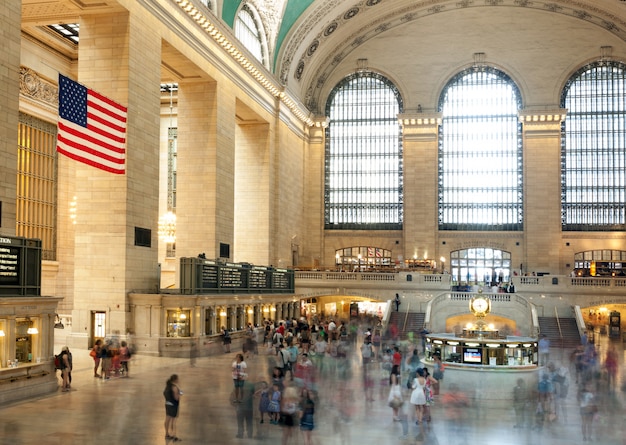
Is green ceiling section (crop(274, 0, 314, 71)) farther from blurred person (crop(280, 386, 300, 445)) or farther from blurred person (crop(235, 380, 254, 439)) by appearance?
blurred person (crop(280, 386, 300, 445))

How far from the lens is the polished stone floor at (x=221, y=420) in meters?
11.6

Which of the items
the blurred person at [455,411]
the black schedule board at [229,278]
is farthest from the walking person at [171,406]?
the black schedule board at [229,278]

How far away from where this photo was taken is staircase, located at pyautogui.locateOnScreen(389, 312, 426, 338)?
3401cm

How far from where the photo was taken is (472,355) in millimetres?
21562

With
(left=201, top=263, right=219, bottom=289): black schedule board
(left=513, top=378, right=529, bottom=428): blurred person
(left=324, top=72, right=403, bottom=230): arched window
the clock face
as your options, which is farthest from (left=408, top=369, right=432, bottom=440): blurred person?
(left=324, top=72, right=403, bottom=230): arched window

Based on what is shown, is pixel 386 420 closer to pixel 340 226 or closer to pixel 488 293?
pixel 488 293

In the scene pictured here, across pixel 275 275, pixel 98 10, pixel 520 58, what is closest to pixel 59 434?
pixel 98 10

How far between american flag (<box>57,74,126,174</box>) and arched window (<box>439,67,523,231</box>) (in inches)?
1206

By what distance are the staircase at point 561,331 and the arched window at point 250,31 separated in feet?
64.5

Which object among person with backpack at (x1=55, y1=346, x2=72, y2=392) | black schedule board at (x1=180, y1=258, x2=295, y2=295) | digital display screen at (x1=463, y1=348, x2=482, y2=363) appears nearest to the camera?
person with backpack at (x1=55, y1=346, x2=72, y2=392)

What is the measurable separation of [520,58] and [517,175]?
7636 mm

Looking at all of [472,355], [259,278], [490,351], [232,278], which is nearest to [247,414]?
[472,355]

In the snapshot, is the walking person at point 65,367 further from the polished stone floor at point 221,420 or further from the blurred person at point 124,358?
the blurred person at point 124,358

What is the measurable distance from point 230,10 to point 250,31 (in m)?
4.07
